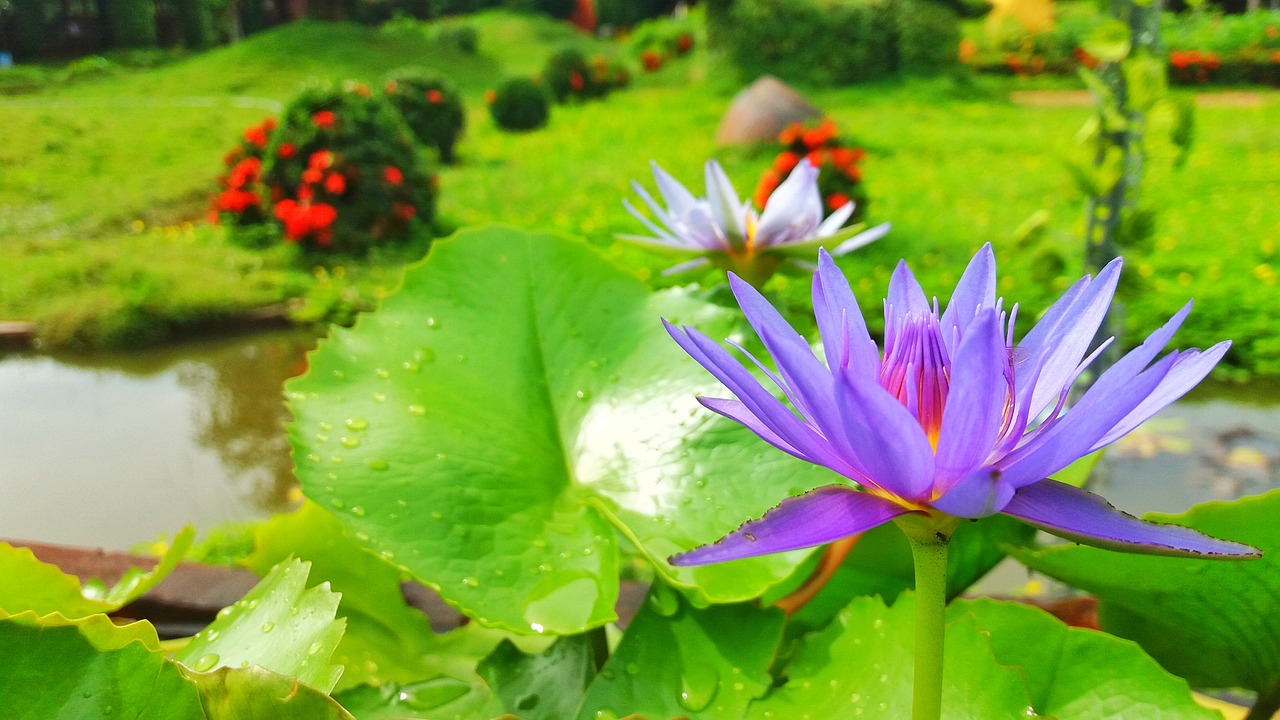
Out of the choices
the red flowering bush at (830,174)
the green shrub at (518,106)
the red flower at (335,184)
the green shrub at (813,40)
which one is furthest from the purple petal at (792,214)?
the green shrub at (813,40)

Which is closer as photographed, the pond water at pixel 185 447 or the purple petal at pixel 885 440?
the purple petal at pixel 885 440

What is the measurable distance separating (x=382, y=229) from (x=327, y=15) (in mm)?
768

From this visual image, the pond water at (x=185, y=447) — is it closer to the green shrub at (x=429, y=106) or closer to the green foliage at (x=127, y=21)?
the green foliage at (x=127, y=21)

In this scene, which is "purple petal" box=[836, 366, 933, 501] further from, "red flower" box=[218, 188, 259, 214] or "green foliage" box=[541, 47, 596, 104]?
"green foliage" box=[541, 47, 596, 104]

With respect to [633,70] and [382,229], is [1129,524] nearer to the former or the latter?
[382,229]

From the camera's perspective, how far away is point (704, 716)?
0.33 m

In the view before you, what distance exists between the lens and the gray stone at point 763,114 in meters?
4.28

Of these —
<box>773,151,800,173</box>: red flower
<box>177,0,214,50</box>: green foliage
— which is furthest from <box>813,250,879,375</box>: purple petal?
<box>773,151,800,173</box>: red flower

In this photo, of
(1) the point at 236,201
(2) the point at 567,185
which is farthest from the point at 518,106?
(1) the point at 236,201

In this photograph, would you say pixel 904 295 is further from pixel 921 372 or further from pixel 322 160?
pixel 322 160

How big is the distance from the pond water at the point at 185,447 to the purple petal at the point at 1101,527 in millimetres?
1443

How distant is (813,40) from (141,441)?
19.5 ft

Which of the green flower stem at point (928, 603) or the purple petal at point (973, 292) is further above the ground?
the purple petal at point (973, 292)

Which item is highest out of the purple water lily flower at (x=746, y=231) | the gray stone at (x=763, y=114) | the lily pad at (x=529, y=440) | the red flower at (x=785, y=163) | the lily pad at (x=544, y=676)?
the purple water lily flower at (x=746, y=231)
